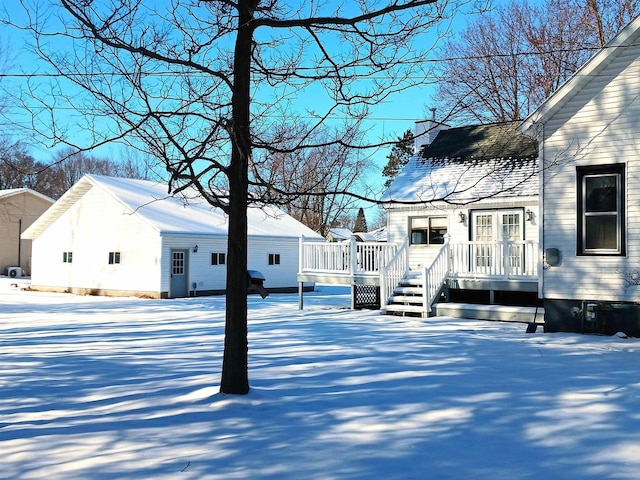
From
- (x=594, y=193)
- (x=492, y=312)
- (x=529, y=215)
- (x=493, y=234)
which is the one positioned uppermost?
(x=594, y=193)

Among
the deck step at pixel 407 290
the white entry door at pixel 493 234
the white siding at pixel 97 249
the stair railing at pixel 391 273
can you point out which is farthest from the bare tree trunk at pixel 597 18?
the white siding at pixel 97 249

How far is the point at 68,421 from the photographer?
5.93 m

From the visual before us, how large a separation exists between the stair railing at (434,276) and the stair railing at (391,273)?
116 centimetres

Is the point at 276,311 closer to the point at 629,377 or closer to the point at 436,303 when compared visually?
the point at 436,303

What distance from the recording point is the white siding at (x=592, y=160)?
38.5ft

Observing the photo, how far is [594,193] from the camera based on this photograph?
12.2 metres

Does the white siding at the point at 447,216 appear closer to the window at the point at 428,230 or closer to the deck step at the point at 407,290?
the window at the point at 428,230

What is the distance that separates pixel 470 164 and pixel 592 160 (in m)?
6.54

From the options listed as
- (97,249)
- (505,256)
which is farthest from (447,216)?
(97,249)

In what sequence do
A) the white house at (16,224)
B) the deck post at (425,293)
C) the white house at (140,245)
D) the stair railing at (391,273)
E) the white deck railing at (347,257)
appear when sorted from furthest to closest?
the white house at (16,224), the white house at (140,245), the white deck railing at (347,257), the stair railing at (391,273), the deck post at (425,293)

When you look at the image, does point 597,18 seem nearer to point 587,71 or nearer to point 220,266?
point 587,71

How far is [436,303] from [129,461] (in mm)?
11943

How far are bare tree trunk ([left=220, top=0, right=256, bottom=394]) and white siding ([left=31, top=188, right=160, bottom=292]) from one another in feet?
62.8

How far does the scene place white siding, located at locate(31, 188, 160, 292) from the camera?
84.4 ft
